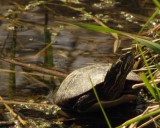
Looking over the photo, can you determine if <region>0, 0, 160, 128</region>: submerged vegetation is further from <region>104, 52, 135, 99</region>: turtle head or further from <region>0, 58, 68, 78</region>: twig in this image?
<region>104, 52, 135, 99</region>: turtle head

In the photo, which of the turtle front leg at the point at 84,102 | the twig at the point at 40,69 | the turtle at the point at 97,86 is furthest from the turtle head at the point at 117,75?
the twig at the point at 40,69

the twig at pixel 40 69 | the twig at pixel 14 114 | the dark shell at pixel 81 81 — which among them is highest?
the dark shell at pixel 81 81

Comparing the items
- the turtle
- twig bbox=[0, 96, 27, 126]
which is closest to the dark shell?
the turtle

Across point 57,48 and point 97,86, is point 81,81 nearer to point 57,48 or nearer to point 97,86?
point 97,86

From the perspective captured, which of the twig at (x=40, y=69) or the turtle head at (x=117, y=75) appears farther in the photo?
the twig at (x=40, y=69)

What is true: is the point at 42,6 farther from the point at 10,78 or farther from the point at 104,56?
the point at 10,78

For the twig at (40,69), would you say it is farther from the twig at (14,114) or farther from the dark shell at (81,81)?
the twig at (14,114)
